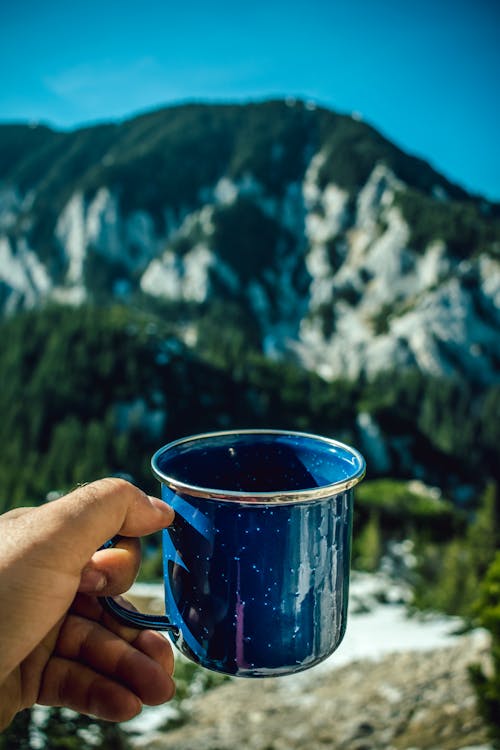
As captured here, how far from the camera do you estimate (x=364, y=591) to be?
2339cm

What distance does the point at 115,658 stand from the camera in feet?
6.75

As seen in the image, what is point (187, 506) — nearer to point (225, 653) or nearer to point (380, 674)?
point (225, 653)

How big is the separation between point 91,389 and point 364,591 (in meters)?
46.8

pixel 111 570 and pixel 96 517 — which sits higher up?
pixel 96 517

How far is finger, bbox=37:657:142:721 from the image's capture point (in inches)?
78.0

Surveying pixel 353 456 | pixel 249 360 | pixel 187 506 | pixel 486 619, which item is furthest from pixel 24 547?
pixel 249 360

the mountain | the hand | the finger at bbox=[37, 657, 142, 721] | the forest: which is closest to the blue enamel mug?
the hand

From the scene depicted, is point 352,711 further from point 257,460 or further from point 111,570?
point 111,570

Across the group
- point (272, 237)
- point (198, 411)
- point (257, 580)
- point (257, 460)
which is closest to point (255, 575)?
point (257, 580)

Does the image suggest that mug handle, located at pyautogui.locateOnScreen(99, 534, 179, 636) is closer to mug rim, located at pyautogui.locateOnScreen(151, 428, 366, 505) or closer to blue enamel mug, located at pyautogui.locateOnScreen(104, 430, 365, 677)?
blue enamel mug, located at pyautogui.locateOnScreen(104, 430, 365, 677)

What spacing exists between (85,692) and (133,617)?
421mm

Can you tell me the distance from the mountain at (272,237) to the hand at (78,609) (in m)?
88.8

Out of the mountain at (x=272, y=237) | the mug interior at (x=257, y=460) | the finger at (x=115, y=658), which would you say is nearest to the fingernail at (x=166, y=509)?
the mug interior at (x=257, y=460)

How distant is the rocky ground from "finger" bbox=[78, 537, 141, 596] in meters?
9.11
